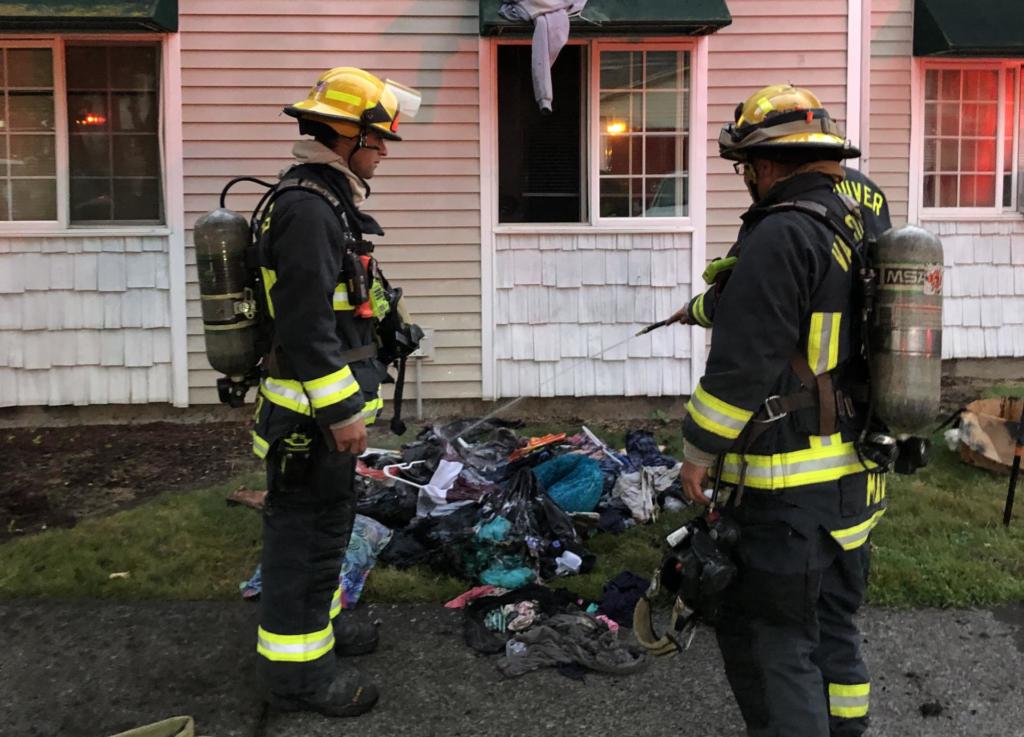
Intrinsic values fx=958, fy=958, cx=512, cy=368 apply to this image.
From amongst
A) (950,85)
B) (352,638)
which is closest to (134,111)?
(352,638)

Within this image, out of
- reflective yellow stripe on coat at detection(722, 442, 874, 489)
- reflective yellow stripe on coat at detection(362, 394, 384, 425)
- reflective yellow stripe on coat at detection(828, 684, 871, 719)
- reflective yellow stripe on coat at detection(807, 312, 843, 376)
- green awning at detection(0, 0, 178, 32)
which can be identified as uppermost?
green awning at detection(0, 0, 178, 32)

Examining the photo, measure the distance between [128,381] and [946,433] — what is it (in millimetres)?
5832

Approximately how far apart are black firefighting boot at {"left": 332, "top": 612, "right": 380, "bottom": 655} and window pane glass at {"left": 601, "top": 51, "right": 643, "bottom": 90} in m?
4.98

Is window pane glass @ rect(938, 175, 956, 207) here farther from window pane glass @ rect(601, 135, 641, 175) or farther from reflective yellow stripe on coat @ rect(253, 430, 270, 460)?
reflective yellow stripe on coat @ rect(253, 430, 270, 460)

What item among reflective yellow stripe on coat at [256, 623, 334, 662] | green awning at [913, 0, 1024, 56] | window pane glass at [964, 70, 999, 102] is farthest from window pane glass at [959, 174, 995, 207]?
reflective yellow stripe on coat at [256, 623, 334, 662]

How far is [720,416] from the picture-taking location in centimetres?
254

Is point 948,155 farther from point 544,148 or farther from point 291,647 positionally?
point 291,647

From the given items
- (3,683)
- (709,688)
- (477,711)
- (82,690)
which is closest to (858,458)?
(709,688)

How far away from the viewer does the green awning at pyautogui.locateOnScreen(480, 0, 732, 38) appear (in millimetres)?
6598

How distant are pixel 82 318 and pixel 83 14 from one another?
7.13 ft

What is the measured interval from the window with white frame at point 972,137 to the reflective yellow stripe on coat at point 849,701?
20.4ft

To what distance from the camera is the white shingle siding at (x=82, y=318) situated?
709cm

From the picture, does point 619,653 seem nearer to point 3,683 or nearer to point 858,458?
point 858,458

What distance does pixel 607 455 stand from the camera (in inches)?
225
